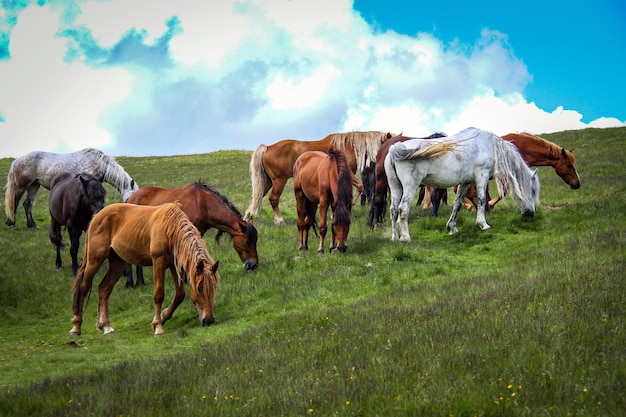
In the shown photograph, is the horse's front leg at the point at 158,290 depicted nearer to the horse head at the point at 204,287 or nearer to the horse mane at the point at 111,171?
the horse head at the point at 204,287

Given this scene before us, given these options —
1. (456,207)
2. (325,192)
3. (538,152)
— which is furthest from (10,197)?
(538,152)

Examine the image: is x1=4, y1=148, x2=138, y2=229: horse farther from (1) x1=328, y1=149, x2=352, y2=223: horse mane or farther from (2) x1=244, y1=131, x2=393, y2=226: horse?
(1) x1=328, y1=149, x2=352, y2=223: horse mane

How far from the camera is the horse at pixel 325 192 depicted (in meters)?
14.1

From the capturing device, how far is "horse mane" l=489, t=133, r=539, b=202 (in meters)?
15.7

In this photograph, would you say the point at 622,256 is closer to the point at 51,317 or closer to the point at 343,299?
the point at 343,299

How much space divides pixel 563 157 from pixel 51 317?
1386cm

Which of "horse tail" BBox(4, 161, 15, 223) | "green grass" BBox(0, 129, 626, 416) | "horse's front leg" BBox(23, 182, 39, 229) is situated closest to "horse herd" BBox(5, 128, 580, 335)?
"green grass" BBox(0, 129, 626, 416)

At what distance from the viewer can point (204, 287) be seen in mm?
10516

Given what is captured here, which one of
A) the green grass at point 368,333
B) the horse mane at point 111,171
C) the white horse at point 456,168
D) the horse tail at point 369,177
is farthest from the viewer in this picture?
the horse mane at point 111,171

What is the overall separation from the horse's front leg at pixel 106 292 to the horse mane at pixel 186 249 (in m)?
1.73

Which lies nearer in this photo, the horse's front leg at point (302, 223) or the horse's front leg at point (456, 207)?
the horse's front leg at point (302, 223)

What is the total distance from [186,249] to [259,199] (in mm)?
10151

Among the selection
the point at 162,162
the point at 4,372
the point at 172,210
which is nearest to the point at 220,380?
the point at 4,372

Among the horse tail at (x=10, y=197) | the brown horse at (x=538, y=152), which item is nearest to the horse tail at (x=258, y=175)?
the brown horse at (x=538, y=152)
